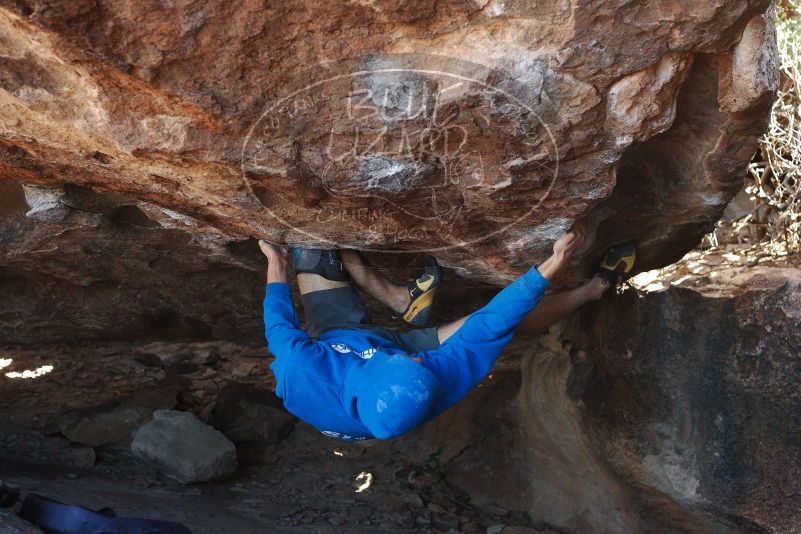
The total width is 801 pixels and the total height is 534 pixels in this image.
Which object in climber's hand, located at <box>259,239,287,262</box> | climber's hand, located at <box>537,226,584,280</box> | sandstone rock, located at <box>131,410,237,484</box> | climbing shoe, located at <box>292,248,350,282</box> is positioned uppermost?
climber's hand, located at <box>537,226,584,280</box>

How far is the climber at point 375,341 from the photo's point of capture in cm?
161

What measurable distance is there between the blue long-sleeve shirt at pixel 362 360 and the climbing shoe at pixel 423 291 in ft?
1.18

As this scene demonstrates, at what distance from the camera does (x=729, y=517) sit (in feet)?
7.21

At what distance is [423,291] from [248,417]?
1462 millimetres

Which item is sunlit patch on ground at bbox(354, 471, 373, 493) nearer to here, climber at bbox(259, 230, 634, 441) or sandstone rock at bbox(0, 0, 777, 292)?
climber at bbox(259, 230, 634, 441)

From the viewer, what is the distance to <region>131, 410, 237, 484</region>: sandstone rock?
2934mm

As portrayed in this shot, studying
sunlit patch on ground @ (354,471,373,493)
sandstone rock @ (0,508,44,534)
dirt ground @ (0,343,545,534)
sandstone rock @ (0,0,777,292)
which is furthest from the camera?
sunlit patch on ground @ (354,471,373,493)

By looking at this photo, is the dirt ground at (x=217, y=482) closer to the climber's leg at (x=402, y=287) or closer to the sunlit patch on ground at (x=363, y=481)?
the sunlit patch on ground at (x=363, y=481)

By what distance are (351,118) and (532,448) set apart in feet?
6.09

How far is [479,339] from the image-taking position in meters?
1.80

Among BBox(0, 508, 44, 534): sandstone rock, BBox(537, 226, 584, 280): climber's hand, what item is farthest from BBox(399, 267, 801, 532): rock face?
BBox(0, 508, 44, 534): sandstone rock

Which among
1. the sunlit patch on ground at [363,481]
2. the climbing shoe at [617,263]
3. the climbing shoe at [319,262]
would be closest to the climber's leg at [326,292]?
the climbing shoe at [319,262]

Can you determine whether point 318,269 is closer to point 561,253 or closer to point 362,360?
point 362,360

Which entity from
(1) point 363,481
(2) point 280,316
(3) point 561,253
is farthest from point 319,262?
(1) point 363,481
